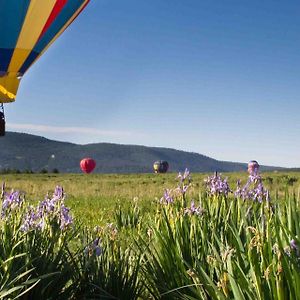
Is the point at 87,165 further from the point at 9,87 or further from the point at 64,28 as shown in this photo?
the point at 9,87

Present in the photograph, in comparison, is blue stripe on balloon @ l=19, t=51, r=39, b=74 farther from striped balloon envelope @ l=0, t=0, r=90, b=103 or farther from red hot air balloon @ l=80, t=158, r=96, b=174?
red hot air balloon @ l=80, t=158, r=96, b=174

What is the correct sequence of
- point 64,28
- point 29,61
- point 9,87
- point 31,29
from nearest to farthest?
point 31,29 < point 9,87 < point 29,61 < point 64,28

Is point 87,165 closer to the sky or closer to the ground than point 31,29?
closer to the ground

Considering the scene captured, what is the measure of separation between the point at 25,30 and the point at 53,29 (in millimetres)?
1244

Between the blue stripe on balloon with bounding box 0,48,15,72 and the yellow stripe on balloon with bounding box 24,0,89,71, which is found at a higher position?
the yellow stripe on balloon with bounding box 24,0,89,71

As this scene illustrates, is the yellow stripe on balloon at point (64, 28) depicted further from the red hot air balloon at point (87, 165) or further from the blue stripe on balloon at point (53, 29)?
the red hot air balloon at point (87, 165)

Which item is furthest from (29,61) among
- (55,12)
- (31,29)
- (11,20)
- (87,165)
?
(87,165)

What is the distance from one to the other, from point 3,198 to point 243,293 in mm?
2133

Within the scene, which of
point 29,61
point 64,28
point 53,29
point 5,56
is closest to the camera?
point 5,56

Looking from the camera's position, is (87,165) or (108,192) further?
(87,165)

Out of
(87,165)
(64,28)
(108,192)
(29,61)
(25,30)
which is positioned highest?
(64,28)

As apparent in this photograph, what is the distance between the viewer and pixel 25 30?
1788 centimetres

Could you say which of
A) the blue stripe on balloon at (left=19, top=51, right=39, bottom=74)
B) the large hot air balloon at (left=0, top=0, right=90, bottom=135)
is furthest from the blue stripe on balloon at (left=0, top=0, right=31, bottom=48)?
the blue stripe on balloon at (left=19, top=51, right=39, bottom=74)

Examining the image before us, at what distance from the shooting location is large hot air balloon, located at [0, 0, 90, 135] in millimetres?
16938
